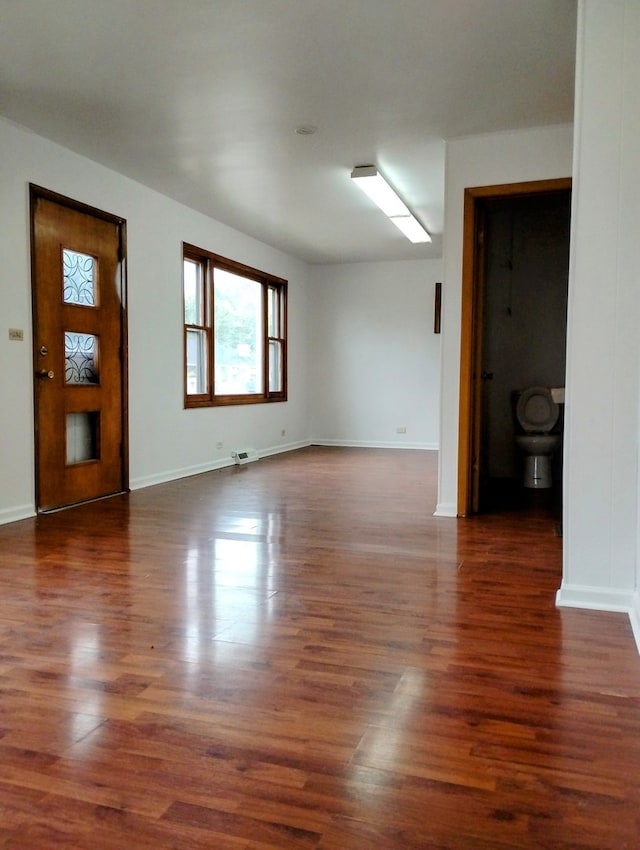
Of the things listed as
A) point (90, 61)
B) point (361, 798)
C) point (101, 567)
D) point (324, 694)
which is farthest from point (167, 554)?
point (90, 61)

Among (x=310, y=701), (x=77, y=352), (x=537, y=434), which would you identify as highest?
(x=77, y=352)

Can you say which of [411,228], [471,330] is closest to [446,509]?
[471,330]

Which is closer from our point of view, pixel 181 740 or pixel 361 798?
pixel 361 798

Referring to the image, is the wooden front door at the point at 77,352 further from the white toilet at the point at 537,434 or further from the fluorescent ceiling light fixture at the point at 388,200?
the white toilet at the point at 537,434

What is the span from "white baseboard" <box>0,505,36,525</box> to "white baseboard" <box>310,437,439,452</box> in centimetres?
522

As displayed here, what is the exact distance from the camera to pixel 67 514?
15.0 feet

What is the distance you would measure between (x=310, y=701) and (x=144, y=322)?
14.5 ft

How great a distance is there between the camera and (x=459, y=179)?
443 centimetres

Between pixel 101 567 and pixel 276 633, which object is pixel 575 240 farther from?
pixel 101 567

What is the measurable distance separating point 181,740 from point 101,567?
5.76ft

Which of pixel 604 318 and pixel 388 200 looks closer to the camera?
pixel 604 318

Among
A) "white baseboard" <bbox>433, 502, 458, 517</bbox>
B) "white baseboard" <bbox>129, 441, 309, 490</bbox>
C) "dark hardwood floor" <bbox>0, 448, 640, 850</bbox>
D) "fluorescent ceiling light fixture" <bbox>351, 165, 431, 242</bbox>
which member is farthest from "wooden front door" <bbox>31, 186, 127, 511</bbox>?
"white baseboard" <bbox>433, 502, 458, 517</bbox>

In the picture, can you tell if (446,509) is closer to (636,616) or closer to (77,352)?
(636,616)

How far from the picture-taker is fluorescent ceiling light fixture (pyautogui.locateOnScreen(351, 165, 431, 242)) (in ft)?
16.7
